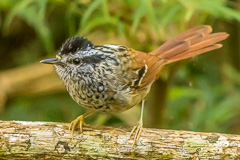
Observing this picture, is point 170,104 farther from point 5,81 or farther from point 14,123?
point 14,123

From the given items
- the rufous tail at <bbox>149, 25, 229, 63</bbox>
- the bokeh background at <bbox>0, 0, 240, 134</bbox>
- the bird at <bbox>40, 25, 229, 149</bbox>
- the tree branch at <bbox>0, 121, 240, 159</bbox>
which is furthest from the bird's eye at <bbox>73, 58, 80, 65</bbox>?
the rufous tail at <bbox>149, 25, 229, 63</bbox>

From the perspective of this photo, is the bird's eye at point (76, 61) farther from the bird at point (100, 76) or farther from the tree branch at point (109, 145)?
the tree branch at point (109, 145)

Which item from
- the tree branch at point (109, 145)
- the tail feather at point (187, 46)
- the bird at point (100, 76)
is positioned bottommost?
the tree branch at point (109, 145)

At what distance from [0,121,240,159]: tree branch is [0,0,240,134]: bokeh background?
0.94m

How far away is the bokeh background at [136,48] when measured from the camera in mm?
3627

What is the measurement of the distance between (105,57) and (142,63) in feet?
1.17

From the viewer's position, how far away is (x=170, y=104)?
15.5 feet

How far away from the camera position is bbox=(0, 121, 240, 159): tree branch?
106 inches

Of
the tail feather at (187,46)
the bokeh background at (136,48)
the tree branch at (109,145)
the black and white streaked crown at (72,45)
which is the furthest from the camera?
the bokeh background at (136,48)

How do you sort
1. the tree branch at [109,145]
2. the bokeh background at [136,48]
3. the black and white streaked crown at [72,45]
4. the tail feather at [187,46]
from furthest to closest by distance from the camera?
the bokeh background at [136,48], the tail feather at [187,46], the black and white streaked crown at [72,45], the tree branch at [109,145]

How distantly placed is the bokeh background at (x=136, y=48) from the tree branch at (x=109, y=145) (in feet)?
3.09

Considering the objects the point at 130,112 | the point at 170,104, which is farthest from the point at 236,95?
the point at 130,112

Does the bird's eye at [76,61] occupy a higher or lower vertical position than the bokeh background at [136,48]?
lower

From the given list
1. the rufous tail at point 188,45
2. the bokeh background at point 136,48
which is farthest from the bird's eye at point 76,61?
the rufous tail at point 188,45
